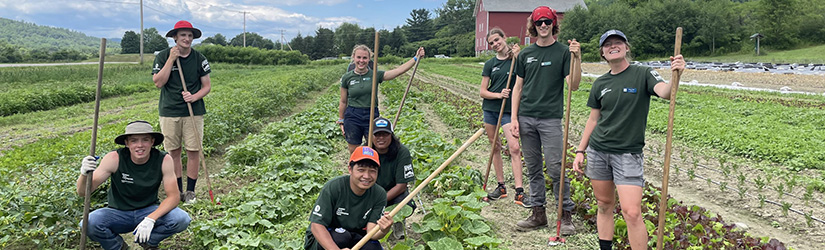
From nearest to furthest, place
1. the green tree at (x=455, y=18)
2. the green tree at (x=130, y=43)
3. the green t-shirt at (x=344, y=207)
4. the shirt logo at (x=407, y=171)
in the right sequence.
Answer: the green t-shirt at (x=344, y=207) → the shirt logo at (x=407, y=171) → the green tree at (x=130, y=43) → the green tree at (x=455, y=18)

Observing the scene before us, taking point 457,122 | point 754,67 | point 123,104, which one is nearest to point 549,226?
point 457,122

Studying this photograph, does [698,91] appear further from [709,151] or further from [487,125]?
Answer: [487,125]

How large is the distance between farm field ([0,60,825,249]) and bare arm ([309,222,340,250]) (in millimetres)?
563

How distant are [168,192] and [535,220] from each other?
10.3ft

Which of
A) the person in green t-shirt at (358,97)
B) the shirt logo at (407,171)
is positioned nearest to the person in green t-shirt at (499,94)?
the person in green t-shirt at (358,97)

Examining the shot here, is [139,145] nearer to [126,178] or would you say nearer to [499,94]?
[126,178]

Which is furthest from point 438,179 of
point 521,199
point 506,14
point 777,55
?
point 506,14

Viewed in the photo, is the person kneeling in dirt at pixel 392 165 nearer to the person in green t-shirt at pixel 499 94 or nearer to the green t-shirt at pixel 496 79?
the person in green t-shirt at pixel 499 94

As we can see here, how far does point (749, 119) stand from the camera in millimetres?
11383

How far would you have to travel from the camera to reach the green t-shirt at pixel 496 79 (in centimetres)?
536

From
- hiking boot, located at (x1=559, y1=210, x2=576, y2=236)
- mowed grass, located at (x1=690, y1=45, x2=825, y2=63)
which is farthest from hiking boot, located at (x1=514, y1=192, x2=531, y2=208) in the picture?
mowed grass, located at (x1=690, y1=45, x2=825, y2=63)

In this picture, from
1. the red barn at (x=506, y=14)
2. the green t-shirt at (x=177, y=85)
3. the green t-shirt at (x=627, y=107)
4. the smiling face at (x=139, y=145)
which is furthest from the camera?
the red barn at (x=506, y=14)

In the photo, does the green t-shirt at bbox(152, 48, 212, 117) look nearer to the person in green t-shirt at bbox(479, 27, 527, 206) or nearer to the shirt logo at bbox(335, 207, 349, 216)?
the shirt logo at bbox(335, 207, 349, 216)

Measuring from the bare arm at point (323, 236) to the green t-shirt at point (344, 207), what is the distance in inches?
1.5
